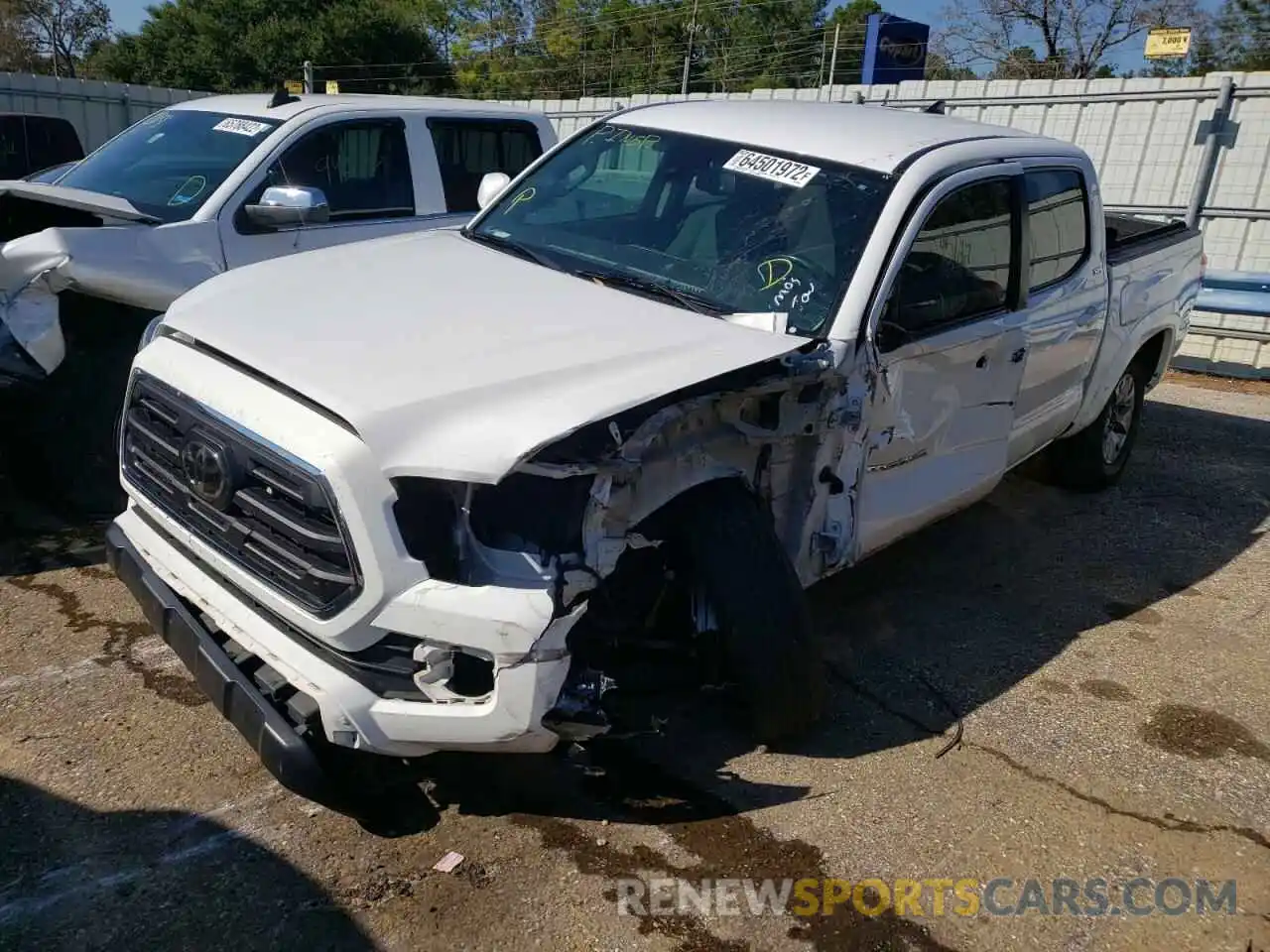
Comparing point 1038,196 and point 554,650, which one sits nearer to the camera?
point 554,650

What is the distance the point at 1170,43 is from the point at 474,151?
31.8 ft

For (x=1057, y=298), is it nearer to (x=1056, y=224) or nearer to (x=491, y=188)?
(x=1056, y=224)


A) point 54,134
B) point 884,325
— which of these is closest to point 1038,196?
point 884,325

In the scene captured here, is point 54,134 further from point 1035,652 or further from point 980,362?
point 1035,652

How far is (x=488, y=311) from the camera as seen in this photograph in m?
3.13

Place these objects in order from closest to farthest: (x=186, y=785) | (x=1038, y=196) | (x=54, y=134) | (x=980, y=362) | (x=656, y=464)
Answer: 1. (x=656, y=464)
2. (x=186, y=785)
3. (x=980, y=362)
4. (x=1038, y=196)
5. (x=54, y=134)

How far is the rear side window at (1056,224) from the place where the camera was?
444 centimetres

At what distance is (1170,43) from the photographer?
12.0 m

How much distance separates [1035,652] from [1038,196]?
199 cm

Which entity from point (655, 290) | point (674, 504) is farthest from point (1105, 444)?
point (674, 504)

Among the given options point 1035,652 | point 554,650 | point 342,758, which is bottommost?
point 1035,652

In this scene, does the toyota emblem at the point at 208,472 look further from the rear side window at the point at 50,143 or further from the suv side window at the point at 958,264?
the rear side window at the point at 50,143

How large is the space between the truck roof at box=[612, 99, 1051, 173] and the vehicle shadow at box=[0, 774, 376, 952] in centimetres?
304

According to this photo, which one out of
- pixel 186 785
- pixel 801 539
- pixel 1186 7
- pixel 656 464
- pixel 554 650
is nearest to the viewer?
pixel 554 650
